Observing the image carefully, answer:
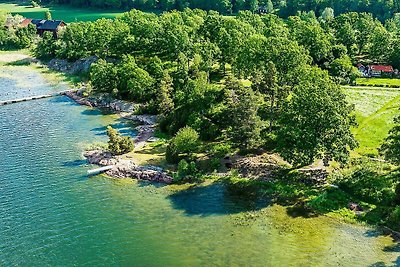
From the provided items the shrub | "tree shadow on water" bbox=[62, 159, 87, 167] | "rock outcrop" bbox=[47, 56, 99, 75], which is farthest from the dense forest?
"tree shadow on water" bbox=[62, 159, 87, 167]

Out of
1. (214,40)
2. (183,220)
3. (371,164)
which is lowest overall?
(183,220)

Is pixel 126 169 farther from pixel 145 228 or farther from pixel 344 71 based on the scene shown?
pixel 344 71

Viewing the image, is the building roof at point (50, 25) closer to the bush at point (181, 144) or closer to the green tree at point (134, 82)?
the green tree at point (134, 82)

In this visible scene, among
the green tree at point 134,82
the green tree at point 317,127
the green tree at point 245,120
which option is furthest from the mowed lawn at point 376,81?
the green tree at point 134,82

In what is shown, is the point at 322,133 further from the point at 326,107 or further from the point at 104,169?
the point at 104,169

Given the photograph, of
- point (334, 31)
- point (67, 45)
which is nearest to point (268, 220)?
point (334, 31)

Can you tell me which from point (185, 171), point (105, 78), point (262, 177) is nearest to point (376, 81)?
point (262, 177)

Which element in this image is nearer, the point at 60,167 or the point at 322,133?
the point at 322,133
